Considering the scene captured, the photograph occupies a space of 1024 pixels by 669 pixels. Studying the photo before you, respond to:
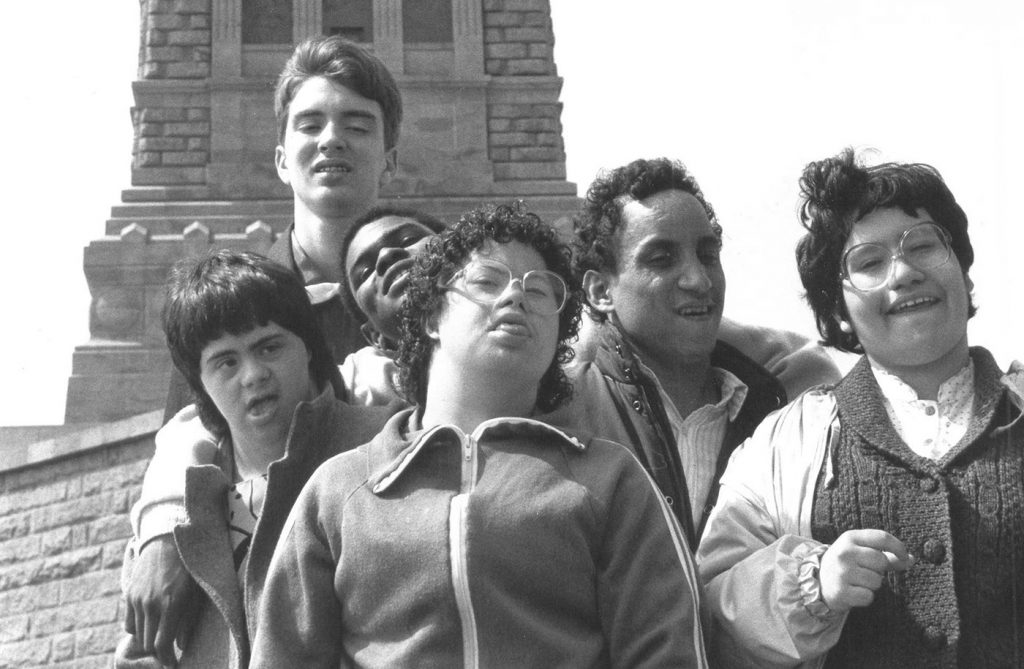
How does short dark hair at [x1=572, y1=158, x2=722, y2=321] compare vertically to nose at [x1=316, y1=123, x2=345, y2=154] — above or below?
below

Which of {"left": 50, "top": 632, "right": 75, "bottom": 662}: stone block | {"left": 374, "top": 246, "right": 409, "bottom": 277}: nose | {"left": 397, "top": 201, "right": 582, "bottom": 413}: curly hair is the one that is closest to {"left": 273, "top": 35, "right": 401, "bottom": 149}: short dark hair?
{"left": 374, "top": 246, "right": 409, "bottom": 277}: nose

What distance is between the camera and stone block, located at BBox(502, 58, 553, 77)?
2019cm

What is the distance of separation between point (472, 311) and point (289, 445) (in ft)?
1.75

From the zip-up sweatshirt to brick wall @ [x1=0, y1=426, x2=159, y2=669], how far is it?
658cm

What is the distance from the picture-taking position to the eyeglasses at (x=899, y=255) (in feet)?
10.4

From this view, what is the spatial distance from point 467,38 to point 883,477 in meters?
17.5

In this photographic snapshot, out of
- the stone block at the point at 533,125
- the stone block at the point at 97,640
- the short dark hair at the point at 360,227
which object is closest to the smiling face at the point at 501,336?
the short dark hair at the point at 360,227

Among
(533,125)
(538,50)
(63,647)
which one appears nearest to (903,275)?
(63,647)

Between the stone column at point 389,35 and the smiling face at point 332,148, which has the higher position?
the stone column at point 389,35

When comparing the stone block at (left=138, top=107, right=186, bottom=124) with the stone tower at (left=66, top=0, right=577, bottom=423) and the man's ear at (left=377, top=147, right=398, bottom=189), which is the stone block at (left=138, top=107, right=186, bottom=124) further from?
the man's ear at (left=377, top=147, right=398, bottom=189)

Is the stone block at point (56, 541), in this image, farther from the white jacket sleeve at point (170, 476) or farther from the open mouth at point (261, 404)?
the open mouth at point (261, 404)

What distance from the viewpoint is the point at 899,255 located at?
318 cm

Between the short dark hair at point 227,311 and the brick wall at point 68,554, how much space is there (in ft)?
19.2

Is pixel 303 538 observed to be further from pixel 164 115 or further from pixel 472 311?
pixel 164 115
